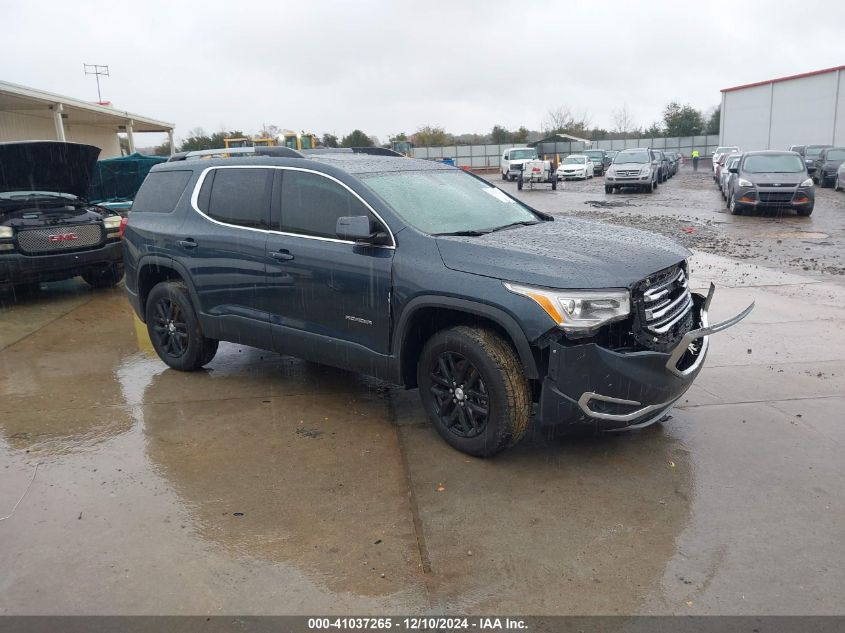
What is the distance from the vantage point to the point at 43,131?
24500 millimetres

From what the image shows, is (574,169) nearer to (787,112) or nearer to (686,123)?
(787,112)

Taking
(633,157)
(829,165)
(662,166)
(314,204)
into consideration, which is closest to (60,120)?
(314,204)

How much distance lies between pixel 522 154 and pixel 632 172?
39.6ft

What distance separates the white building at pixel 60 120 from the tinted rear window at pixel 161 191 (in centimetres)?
1298

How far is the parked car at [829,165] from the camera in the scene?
86.8ft

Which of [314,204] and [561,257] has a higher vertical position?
[314,204]

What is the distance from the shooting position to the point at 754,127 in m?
50.3

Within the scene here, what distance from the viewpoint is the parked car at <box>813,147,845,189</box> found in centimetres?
2645

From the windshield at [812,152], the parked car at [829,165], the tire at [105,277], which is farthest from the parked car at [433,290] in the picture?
the windshield at [812,152]

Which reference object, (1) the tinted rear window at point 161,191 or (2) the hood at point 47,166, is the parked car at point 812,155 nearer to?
(2) the hood at point 47,166

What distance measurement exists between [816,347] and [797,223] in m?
11.2

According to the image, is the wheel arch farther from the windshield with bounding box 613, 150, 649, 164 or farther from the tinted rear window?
the windshield with bounding box 613, 150, 649, 164
